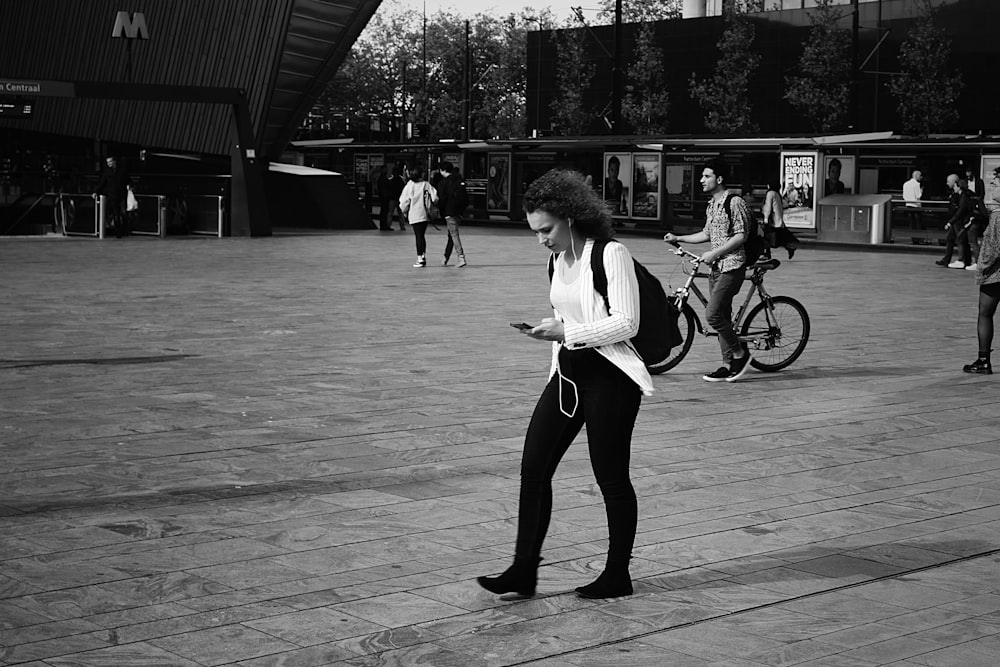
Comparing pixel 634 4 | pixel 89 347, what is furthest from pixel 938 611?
pixel 634 4

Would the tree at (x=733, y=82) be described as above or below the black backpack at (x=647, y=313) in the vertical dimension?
above

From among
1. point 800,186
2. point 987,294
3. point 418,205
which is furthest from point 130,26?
point 987,294

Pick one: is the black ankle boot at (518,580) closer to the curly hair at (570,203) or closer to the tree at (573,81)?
the curly hair at (570,203)

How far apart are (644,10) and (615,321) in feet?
226

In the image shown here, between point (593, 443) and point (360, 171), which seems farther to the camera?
point (360, 171)

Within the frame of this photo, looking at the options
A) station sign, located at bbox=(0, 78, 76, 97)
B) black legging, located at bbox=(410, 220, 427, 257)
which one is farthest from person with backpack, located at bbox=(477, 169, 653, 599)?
station sign, located at bbox=(0, 78, 76, 97)

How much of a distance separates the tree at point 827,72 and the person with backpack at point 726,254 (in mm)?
45989

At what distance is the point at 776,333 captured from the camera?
11.8 meters

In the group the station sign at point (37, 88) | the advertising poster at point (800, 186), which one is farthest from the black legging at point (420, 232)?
the advertising poster at point (800, 186)

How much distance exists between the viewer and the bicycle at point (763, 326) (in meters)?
11.6

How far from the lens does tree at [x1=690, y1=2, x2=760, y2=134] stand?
202 feet

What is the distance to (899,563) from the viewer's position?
230 inches

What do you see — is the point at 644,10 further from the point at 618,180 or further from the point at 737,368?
the point at 737,368

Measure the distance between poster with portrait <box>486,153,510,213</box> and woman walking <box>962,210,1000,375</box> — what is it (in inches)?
1299
